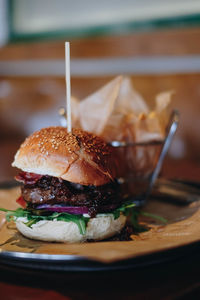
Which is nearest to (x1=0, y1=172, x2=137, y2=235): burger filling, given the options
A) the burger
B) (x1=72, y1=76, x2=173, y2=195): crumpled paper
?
the burger

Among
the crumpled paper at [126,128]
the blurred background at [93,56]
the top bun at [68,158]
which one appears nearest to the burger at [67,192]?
the top bun at [68,158]

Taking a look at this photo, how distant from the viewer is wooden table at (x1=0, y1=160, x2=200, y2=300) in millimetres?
818

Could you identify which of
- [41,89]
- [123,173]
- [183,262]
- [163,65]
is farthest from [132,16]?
[183,262]

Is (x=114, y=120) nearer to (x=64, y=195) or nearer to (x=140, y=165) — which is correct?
(x=140, y=165)

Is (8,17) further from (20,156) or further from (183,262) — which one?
(183,262)

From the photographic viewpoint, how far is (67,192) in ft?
4.08

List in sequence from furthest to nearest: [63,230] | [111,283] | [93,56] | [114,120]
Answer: [93,56] < [114,120] < [63,230] < [111,283]

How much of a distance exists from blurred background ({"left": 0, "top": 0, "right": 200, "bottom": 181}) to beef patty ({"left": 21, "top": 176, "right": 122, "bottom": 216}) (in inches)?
37.1

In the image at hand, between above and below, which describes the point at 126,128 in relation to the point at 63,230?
above

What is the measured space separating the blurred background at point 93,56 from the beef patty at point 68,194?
3.10ft

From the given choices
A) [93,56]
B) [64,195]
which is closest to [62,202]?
[64,195]

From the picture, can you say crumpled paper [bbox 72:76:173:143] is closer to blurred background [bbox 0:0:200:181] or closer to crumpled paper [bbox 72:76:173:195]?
crumpled paper [bbox 72:76:173:195]

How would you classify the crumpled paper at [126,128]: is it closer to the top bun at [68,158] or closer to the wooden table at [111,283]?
the top bun at [68,158]

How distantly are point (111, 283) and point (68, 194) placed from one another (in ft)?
1.38
